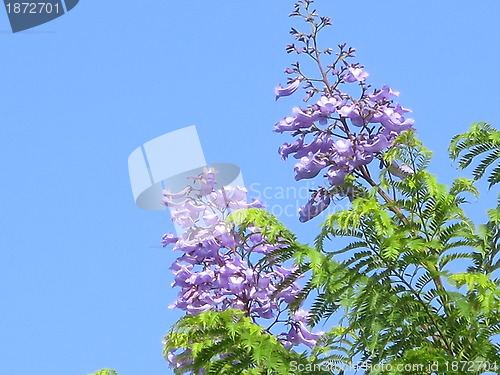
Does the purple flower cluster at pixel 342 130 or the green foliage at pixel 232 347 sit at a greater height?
the purple flower cluster at pixel 342 130

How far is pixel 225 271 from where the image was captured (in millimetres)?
7469

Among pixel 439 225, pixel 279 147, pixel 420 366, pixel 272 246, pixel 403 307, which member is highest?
pixel 279 147

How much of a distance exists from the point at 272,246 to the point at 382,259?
1450mm

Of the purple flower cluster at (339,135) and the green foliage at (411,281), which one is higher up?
the purple flower cluster at (339,135)

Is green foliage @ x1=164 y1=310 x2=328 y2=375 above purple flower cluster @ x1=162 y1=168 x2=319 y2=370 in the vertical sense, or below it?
below

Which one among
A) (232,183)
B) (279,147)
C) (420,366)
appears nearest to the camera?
(420,366)

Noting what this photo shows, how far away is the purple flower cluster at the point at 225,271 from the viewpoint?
757cm

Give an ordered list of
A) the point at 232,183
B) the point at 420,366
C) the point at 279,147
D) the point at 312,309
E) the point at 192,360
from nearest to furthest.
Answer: the point at 420,366 → the point at 312,309 → the point at 192,360 → the point at 279,147 → the point at 232,183

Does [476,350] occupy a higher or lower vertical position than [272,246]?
lower

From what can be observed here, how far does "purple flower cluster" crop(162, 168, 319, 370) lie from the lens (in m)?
7.57

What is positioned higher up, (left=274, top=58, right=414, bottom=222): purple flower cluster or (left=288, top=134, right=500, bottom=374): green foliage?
(left=274, top=58, right=414, bottom=222): purple flower cluster

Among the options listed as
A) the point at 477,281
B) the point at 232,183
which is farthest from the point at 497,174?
the point at 232,183

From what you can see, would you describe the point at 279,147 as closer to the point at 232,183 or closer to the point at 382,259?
the point at 232,183

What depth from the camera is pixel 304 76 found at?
7.83 metres
